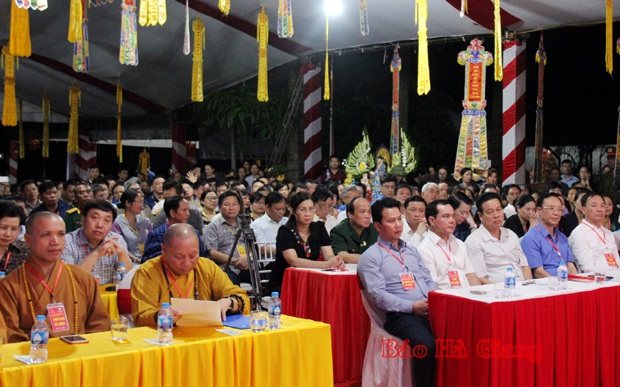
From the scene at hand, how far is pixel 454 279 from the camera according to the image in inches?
143

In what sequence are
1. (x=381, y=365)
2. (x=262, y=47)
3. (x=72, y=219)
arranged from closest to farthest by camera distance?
(x=381, y=365) → (x=72, y=219) → (x=262, y=47)

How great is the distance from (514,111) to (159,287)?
680cm

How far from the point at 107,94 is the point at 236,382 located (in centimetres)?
1060

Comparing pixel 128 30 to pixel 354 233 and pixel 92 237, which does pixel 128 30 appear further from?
pixel 354 233

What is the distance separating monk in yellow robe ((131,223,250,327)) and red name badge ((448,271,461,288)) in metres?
1.40

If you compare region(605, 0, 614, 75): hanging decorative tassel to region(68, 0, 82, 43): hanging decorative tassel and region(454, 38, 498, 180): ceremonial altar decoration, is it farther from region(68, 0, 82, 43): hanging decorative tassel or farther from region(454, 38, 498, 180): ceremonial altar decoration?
region(68, 0, 82, 43): hanging decorative tassel

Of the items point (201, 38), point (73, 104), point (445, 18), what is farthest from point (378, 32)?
point (73, 104)

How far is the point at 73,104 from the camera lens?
34.9 ft

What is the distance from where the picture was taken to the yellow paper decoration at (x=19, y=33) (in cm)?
452

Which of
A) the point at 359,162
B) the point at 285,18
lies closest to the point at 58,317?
the point at 285,18

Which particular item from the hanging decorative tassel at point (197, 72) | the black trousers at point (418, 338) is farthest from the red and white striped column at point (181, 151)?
the black trousers at point (418, 338)

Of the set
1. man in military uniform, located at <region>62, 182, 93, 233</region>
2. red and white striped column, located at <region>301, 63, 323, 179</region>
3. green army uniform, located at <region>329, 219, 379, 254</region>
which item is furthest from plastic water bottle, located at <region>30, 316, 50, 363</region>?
red and white striped column, located at <region>301, 63, 323, 179</region>

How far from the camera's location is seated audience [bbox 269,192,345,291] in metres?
4.20

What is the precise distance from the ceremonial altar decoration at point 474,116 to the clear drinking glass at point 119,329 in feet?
22.0
